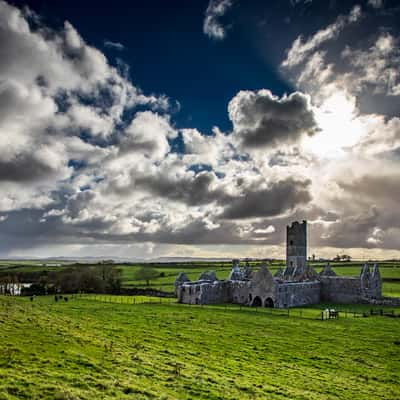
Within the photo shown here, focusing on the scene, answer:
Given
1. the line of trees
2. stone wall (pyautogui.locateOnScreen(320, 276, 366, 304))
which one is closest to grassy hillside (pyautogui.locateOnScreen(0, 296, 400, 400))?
stone wall (pyautogui.locateOnScreen(320, 276, 366, 304))

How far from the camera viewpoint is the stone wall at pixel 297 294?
2334 inches

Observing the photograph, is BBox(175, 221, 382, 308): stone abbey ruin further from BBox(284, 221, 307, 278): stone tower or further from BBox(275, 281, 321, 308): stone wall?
BBox(284, 221, 307, 278): stone tower

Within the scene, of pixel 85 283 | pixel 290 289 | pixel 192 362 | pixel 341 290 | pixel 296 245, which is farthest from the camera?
pixel 85 283

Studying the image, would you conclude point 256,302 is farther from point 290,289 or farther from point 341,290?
point 341,290

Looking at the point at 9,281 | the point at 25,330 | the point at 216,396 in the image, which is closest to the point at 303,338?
the point at 216,396

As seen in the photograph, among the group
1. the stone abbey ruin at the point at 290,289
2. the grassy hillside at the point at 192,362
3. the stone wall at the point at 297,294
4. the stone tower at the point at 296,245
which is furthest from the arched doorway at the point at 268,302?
the grassy hillside at the point at 192,362

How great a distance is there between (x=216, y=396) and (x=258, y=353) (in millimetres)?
10863

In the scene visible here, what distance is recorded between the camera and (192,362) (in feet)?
69.7

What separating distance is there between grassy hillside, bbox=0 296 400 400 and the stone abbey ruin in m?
24.3

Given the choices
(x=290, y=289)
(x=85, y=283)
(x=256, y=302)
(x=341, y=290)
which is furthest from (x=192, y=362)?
(x=85, y=283)

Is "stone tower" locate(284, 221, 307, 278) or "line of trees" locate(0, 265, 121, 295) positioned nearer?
"stone tower" locate(284, 221, 307, 278)

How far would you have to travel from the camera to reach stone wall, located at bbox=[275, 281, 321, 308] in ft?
194

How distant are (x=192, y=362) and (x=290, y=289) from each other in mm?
42821

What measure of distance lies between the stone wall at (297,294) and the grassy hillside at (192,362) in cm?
2314
